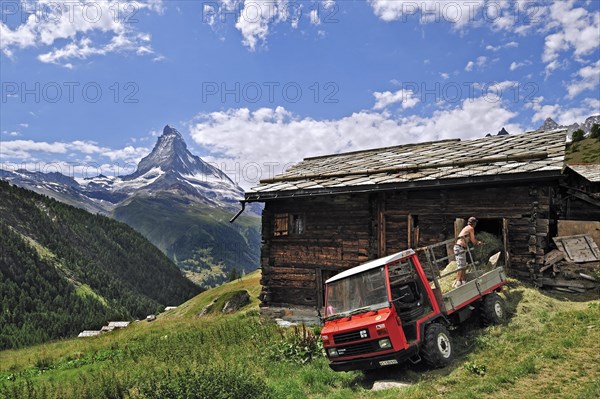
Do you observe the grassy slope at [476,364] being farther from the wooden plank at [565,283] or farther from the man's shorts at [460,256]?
the man's shorts at [460,256]

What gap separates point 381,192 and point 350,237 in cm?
245

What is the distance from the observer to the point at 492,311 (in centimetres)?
1099

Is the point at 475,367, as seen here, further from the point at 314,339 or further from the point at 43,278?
the point at 43,278

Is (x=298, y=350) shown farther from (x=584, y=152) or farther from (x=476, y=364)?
(x=584, y=152)

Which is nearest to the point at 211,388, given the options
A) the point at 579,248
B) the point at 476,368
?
the point at 476,368

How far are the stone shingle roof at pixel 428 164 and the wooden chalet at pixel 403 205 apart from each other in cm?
5

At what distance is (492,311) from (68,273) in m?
145

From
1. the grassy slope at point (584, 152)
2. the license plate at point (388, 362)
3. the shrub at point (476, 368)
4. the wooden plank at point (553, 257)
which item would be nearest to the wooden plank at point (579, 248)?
the wooden plank at point (553, 257)

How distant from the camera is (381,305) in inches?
366

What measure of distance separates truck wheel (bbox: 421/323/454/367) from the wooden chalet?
6.10 meters

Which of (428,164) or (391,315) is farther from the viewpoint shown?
(428,164)

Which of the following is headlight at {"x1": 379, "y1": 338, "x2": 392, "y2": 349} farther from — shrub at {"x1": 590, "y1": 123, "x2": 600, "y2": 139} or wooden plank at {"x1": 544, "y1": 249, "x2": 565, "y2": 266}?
shrub at {"x1": 590, "y1": 123, "x2": 600, "y2": 139}

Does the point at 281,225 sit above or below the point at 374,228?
→ above

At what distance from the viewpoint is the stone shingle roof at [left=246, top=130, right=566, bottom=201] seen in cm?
1454
